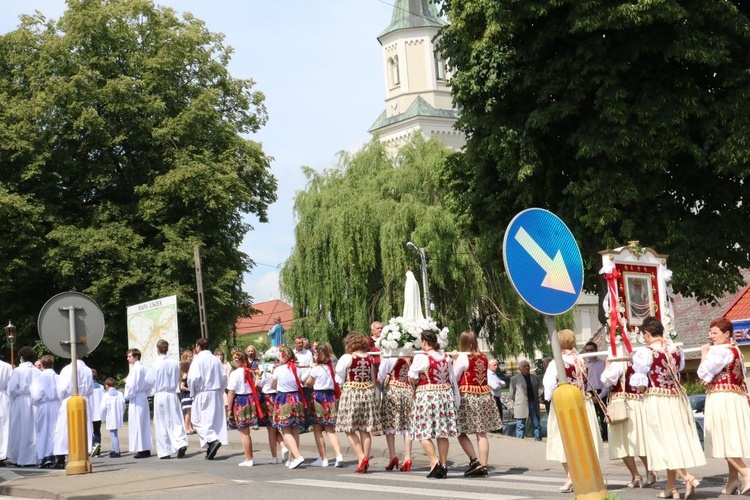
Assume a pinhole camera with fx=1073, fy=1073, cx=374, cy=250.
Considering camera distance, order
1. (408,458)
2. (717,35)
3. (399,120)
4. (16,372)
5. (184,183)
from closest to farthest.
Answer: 1. (408,458)
2. (16,372)
3. (717,35)
4. (184,183)
5. (399,120)

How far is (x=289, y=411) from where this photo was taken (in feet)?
49.2

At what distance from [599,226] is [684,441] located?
11825 millimetres

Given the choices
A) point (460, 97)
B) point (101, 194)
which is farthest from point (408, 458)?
point (101, 194)

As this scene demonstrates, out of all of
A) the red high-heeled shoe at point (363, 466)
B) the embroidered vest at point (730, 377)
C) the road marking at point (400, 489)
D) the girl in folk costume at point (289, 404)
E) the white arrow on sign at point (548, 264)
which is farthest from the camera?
A: the girl in folk costume at point (289, 404)

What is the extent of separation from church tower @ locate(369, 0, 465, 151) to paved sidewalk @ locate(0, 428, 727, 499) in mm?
69068

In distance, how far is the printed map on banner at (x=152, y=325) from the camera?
26703 mm

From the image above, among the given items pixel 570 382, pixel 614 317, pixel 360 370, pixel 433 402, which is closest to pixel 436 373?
pixel 433 402

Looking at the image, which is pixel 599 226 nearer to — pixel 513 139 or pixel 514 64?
pixel 513 139

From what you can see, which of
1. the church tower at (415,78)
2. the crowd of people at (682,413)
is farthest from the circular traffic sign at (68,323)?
the church tower at (415,78)

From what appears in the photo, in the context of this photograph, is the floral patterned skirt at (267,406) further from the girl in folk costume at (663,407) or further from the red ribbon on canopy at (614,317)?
the girl in folk costume at (663,407)

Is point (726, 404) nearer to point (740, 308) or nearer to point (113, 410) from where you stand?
point (113, 410)

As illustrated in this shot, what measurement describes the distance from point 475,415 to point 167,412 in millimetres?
6961

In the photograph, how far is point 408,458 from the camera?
14.0 meters

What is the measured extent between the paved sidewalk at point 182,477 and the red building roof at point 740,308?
22.9 m
